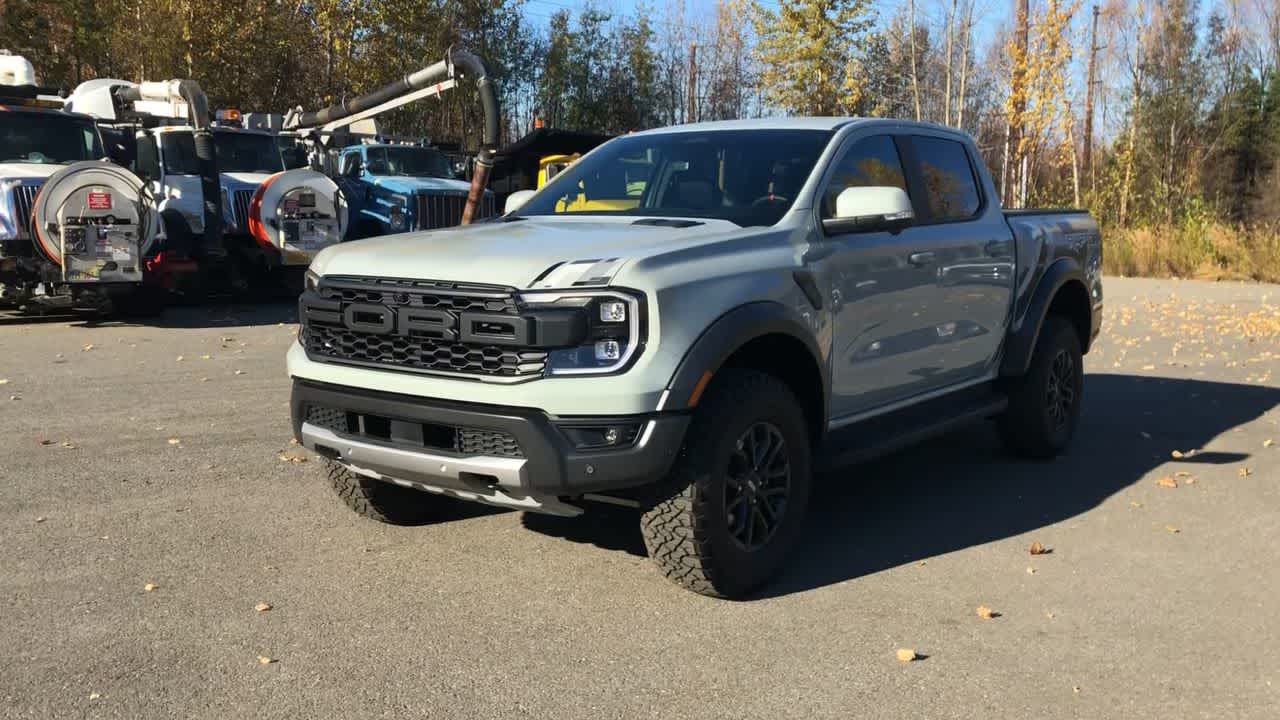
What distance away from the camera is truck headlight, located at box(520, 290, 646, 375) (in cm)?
394

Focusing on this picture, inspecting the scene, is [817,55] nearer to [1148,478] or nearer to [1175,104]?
[1175,104]

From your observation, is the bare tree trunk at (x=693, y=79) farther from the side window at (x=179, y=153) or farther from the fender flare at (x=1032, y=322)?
the fender flare at (x=1032, y=322)

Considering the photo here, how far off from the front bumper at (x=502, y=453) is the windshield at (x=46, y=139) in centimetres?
1088

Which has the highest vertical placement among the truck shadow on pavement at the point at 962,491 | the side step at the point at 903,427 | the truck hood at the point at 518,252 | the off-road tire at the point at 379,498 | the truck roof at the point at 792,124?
the truck roof at the point at 792,124

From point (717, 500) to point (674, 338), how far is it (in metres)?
0.64

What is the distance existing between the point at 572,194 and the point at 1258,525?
3.69 meters

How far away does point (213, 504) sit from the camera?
5598 mm

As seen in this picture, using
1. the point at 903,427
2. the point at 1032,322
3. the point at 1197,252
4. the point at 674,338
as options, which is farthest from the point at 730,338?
the point at 1197,252

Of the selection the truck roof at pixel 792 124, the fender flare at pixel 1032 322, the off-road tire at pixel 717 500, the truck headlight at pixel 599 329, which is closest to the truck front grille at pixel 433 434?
the truck headlight at pixel 599 329

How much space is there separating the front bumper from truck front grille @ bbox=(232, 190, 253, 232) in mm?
12207

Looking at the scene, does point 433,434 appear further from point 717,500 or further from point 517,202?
point 517,202

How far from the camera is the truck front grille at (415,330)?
4.01 m

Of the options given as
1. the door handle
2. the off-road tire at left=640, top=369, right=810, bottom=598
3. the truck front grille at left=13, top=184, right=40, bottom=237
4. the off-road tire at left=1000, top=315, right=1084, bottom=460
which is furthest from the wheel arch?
the truck front grille at left=13, top=184, right=40, bottom=237

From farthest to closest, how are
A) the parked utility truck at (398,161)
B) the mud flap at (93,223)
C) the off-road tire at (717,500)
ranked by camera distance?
1. the parked utility truck at (398,161)
2. the mud flap at (93,223)
3. the off-road tire at (717,500)
